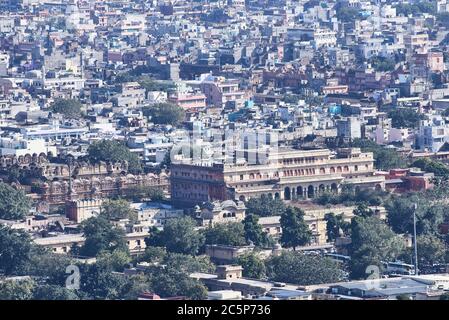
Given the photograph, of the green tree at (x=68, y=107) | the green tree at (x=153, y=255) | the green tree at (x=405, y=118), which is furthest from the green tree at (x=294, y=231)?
the green tree at (x=68, y=107)

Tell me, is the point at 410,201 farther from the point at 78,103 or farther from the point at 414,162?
the point at 78,103

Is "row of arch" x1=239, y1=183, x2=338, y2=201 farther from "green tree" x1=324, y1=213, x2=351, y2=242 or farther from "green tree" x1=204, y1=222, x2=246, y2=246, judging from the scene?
"green tree" x1=204, y1=222, x2=246, y2=246

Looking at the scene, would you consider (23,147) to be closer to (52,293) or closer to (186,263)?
(186,263)

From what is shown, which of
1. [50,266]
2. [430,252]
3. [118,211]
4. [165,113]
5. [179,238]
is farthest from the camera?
[165,113]

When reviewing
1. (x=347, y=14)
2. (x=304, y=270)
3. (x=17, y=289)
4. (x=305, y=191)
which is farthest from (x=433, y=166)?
(x=347, y=14)

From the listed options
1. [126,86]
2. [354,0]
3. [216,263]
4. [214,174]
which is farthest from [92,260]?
[354,0]

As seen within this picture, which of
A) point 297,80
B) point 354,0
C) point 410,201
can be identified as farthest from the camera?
point 354,0

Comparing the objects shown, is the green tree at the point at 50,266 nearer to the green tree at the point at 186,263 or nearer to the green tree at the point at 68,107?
the green tree at the point at 186,263
